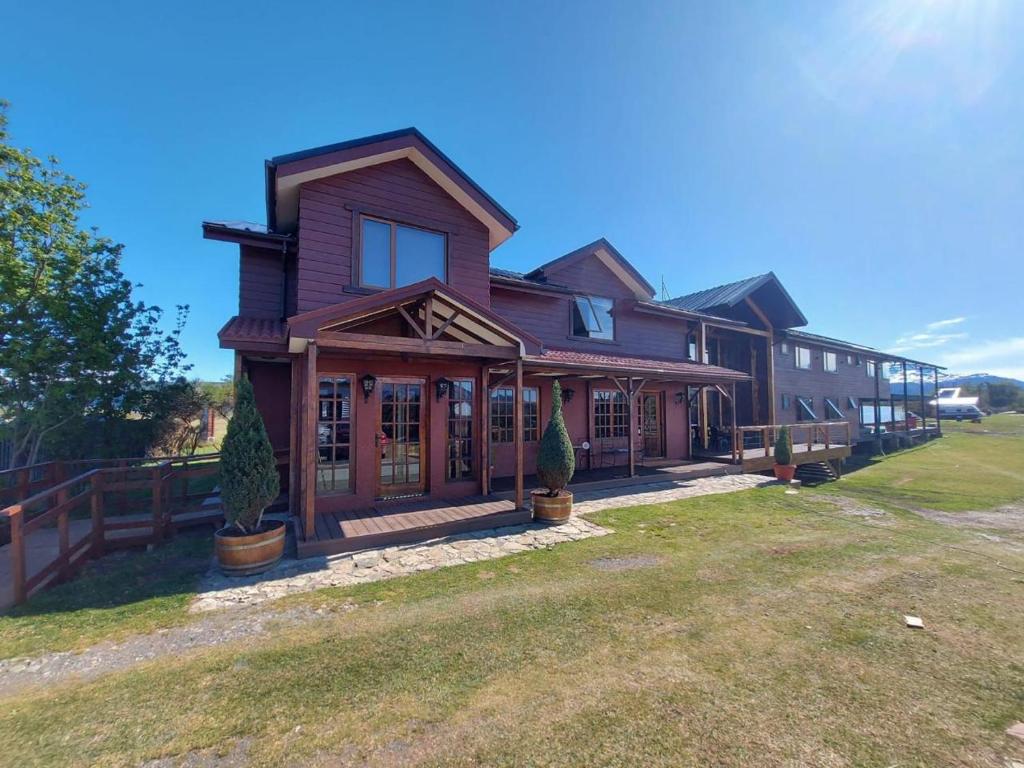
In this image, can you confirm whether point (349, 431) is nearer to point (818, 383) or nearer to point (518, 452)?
point (518, 452)

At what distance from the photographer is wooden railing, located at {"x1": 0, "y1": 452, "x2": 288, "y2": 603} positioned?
440cm

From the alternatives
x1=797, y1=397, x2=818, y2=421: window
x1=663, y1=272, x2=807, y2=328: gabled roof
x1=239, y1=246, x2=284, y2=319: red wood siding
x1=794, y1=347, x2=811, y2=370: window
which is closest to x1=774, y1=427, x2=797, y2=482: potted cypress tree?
x1=663, y1=272, x2=807, y2=328: gabled roof

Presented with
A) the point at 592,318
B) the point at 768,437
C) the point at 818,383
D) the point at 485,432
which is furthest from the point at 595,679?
the point at 818,383

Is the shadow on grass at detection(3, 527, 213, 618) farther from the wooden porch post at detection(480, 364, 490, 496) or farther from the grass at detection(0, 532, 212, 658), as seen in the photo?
the wooden porch post at detection(480, 364, 490, 496)

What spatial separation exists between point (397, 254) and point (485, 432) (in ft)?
13.5

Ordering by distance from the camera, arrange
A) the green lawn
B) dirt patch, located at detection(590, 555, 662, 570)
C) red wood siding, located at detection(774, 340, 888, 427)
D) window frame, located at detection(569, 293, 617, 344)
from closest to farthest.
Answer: the green lawn, dirt patch, located at detection(590, 555, 662, 570), window frame, located at detection(569, 293, 617, 344), red wood siding, located at detection(774, 340, 888, 427)

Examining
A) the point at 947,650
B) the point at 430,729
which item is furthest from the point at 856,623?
the point at 430,729

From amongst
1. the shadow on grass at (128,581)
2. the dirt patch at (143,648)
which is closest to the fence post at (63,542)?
the shadow on grass at (128,581)

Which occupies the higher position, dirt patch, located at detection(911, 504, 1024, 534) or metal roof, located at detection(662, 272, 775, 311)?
metal roof, located at detection(662, 272, 775, 311)

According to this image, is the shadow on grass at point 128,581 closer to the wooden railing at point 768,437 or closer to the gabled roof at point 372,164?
the gabled roof at point 372,164

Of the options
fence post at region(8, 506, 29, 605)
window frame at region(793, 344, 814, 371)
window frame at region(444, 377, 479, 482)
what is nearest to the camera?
fence post at region(8, 506, 29, 605)

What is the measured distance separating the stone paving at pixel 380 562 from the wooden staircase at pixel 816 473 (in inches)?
375

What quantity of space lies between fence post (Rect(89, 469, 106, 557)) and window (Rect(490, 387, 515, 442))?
7003 millimetres

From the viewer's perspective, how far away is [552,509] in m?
7.33
